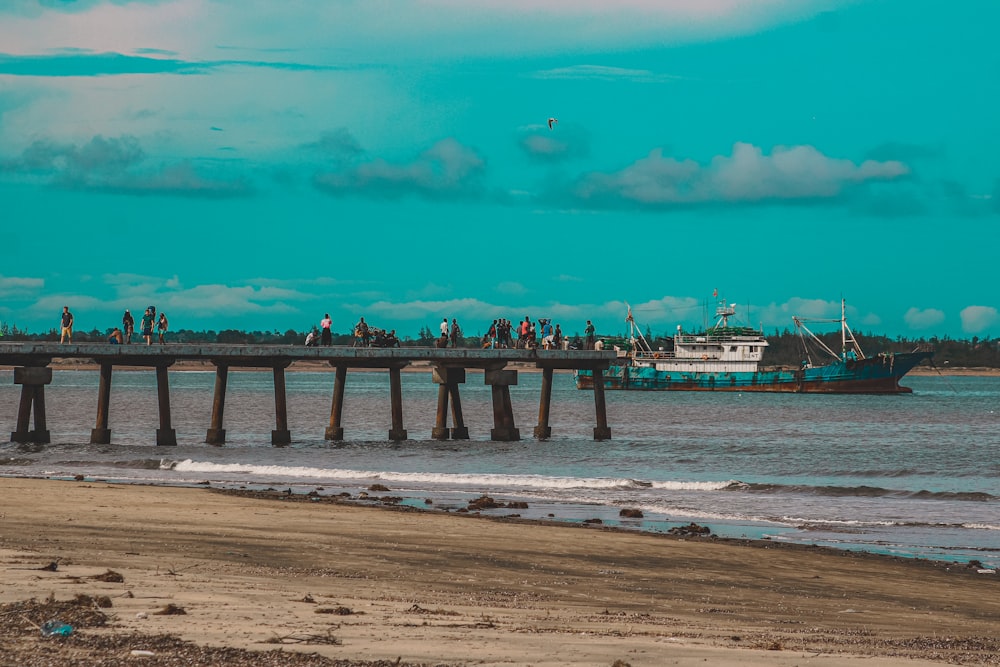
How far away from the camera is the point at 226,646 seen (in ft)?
27.1

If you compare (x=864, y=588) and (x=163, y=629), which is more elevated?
(x=163, y=629)

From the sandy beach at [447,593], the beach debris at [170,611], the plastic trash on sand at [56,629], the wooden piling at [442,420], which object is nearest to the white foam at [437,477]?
the sandy beach at [447,593]

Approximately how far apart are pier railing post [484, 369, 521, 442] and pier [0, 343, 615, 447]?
1.5 inches

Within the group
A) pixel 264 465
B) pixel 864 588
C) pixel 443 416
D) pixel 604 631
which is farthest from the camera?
pixel 443 416

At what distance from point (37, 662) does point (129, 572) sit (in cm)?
417

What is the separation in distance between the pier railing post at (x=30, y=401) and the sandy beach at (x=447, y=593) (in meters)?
18.4

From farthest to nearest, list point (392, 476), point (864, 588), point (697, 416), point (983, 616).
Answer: point (697, 416) < point (392, 476) < point (864, 588) < point (983, 616)

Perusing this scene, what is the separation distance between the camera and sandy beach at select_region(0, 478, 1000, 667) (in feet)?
28.4

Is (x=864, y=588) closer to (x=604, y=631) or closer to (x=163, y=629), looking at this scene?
(x=604, y=631)

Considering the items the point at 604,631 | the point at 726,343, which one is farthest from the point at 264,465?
the point at 726,343

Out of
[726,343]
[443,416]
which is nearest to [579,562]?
[443,416]

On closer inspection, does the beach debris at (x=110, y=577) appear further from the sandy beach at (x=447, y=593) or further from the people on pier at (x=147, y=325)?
the people on pier at (x=147, y=325)

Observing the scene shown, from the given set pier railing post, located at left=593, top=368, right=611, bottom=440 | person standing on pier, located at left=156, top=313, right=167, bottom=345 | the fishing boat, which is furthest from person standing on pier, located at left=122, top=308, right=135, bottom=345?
the fishing boat

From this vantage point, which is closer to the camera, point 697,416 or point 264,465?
point 264,465
